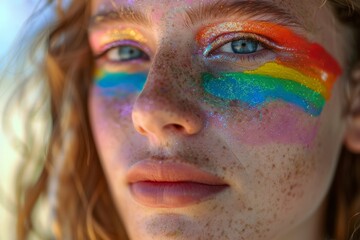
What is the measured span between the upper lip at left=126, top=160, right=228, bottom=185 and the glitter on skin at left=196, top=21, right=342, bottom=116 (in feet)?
0.57

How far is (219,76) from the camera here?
1.22 m

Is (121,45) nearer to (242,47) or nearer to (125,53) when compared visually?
(125,53)

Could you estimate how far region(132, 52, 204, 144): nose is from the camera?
1163mm

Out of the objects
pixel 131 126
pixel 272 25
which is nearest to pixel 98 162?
pixel 131 126

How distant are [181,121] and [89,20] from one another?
1.57 feet

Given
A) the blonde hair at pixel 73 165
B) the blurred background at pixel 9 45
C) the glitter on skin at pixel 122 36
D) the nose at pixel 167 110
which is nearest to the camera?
the nose at pixel 167 110

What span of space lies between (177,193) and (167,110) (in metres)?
0.19

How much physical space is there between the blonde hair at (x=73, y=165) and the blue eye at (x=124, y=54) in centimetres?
13

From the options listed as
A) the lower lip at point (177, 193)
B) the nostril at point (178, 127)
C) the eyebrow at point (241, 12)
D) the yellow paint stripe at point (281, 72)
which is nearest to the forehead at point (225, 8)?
the eyebrow at point (241, 12)

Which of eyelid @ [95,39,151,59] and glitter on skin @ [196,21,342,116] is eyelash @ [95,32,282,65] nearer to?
glitter on skin @ [196,21,342,116]

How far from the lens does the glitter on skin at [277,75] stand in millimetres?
1220

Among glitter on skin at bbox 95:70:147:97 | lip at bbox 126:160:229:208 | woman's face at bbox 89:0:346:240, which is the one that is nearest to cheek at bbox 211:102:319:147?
woman's face at bbox 89:0:346:240

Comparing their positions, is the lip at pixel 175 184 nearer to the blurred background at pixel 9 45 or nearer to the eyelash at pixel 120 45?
the eyelash at pixel 120 45

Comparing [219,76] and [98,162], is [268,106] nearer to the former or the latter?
[219,76]
